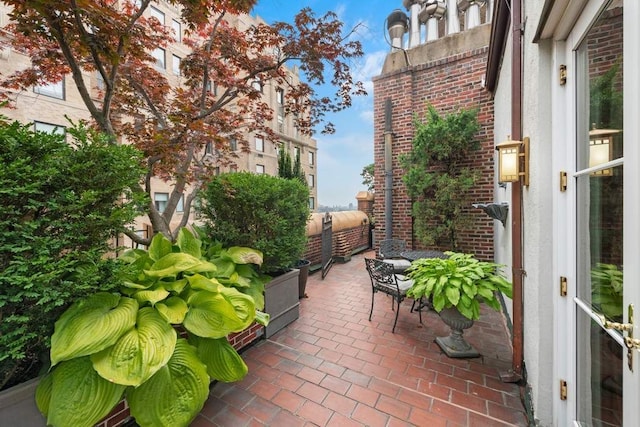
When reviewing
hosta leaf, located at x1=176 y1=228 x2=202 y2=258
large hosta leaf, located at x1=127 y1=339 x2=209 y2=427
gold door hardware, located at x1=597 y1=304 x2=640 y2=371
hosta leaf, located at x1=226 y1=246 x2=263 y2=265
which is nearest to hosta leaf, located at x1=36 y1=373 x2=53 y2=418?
large hosta leaf, located at x1=127 y1=339 x2=209 y2=427

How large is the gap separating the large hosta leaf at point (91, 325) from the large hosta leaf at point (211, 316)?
1.09 feet

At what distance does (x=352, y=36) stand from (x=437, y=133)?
2330mm

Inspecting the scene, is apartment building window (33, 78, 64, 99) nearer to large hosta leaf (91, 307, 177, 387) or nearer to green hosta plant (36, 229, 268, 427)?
green hosta plant (36, 229, 268, 427)

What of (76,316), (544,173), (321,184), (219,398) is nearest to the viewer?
(76,316)

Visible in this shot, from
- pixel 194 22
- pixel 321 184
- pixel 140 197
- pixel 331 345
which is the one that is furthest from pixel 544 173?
pixel 321 184

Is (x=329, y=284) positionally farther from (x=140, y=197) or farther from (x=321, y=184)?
(x=321, y=184)

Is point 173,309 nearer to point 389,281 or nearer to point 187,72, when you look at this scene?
point 389,281

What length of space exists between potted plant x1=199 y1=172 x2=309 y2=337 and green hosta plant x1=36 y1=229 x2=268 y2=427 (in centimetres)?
94

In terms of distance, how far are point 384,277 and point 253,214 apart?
178cm

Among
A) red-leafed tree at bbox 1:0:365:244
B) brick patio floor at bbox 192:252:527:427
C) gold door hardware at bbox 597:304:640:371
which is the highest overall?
red-leafed tree at bbox 1:0:365:244

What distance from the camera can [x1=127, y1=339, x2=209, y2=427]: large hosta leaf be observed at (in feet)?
4.80

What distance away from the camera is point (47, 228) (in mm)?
1430

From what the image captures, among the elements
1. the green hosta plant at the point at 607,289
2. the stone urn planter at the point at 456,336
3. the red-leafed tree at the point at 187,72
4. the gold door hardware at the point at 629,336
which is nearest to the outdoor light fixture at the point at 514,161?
the green hosta plant at the point at 607,289

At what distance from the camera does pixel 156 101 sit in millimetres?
3113
